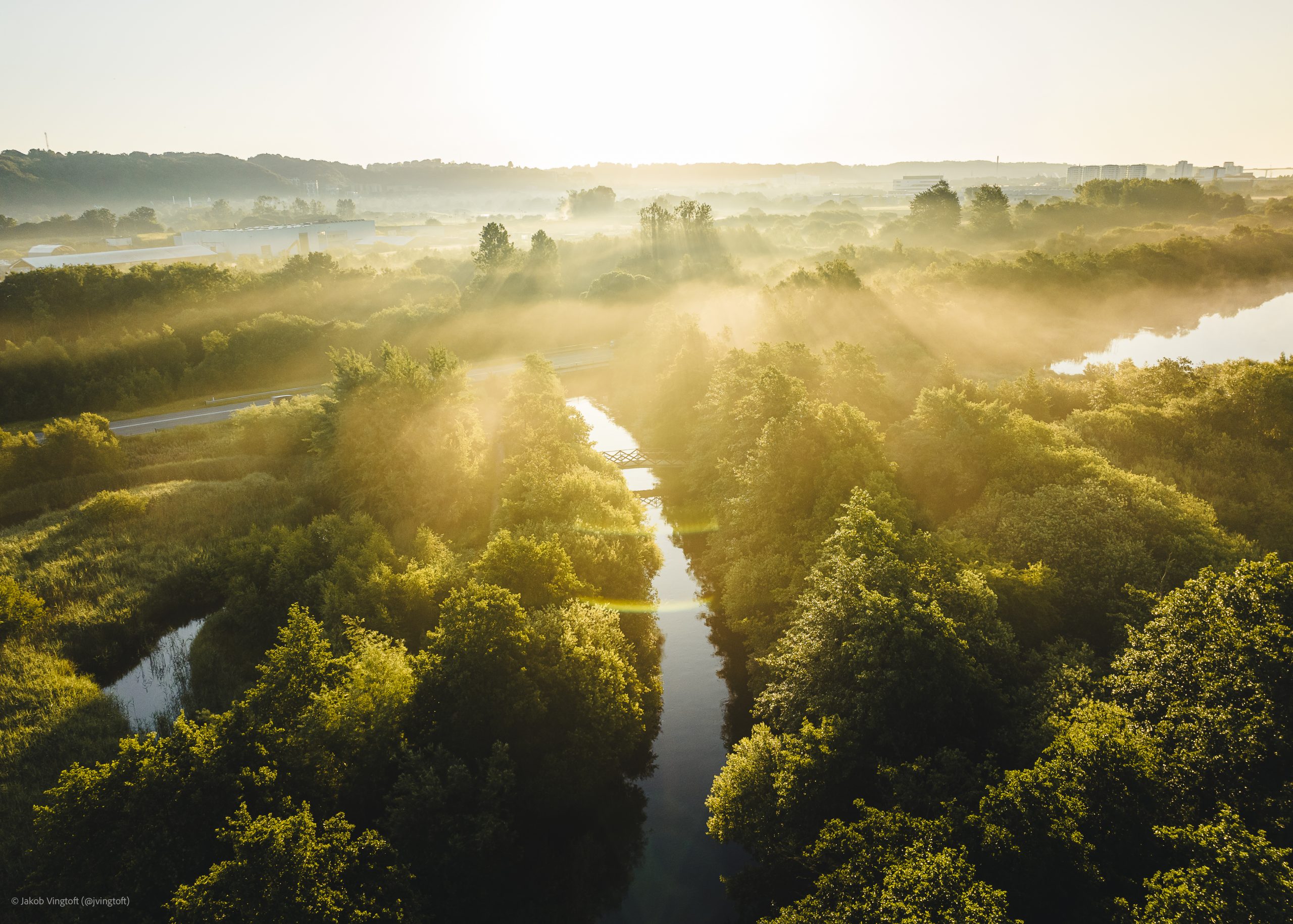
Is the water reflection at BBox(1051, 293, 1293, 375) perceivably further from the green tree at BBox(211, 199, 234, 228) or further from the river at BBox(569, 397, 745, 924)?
the green tree at BBox(211, 199, 234, 228)

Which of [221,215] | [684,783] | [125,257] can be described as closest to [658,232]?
[125,257]

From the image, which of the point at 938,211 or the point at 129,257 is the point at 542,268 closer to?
the point at 129,257

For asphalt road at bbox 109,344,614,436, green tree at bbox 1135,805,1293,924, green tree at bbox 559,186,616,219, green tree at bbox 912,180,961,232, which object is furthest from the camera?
green tree at bbox 559,186,616,219

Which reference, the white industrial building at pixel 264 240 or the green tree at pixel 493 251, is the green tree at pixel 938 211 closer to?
the green tree at pixel 493 251

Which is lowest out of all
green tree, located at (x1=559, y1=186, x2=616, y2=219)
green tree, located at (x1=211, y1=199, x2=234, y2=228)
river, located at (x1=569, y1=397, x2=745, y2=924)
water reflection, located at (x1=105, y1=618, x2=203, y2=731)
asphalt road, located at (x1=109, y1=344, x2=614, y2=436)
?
river, located at (x1=569, y1=397, x2=745, y2=924)

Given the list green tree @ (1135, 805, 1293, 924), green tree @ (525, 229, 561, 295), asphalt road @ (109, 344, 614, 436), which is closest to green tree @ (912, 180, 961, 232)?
green tree @ (525, 229, 561, 295)

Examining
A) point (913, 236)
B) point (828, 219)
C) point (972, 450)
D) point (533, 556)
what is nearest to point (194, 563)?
point (533, 556)

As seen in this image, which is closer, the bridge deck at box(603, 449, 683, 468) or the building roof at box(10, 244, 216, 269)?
the bridge deck at box(603, 449, 683, 468)

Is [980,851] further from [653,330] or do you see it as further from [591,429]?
[653,330]
